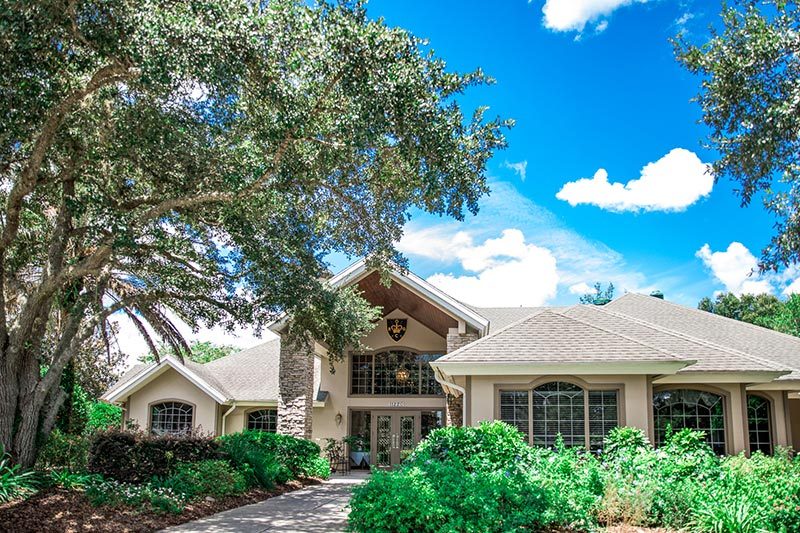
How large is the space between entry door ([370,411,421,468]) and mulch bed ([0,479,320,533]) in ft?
41.3

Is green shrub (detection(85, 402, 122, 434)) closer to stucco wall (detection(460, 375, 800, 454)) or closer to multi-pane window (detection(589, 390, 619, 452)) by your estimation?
stucco wall (detection(460, 375, 800, 454))

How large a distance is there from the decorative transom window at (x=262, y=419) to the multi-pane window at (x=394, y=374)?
9.65ft

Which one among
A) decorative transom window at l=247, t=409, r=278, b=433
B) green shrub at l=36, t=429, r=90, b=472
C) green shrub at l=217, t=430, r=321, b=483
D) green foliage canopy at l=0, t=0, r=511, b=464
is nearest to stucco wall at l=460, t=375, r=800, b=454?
green foliage canopy at l=0, t=0, r=511, b=464

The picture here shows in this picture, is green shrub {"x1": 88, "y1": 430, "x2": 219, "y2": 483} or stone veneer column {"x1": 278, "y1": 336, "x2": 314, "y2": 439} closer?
green shrub {"x1": 88, "y1": 430, "x2": 219, "y2": 483}

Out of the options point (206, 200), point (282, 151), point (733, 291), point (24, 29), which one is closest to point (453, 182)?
point (282, 151)

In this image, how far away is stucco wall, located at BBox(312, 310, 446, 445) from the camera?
79.3 feet

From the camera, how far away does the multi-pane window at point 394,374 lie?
24.4 metres

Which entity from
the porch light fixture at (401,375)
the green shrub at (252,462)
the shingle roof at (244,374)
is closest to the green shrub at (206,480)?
the green shrub at (252,462)

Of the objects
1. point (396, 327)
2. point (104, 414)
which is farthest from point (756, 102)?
point (104, 414)

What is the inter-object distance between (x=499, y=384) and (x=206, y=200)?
723 centimetres

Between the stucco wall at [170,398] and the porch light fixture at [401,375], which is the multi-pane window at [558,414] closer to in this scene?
the porch light fixture at [401,375]

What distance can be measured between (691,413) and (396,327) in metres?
11.3

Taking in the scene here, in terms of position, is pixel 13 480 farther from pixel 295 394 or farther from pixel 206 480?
pixel 295 394

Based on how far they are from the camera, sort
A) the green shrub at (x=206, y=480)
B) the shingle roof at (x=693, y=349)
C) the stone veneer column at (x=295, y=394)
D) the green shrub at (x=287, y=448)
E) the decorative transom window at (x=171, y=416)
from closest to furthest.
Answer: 1. the green shrub at (x=206, y=480)
2. the shingle roof at (x=693, y=349)
3. the green shrub at (x=287, y=448)
4. the stone veneer column at (x=295, y=394)
5. the decorative transom window at (x=171, y=416)
